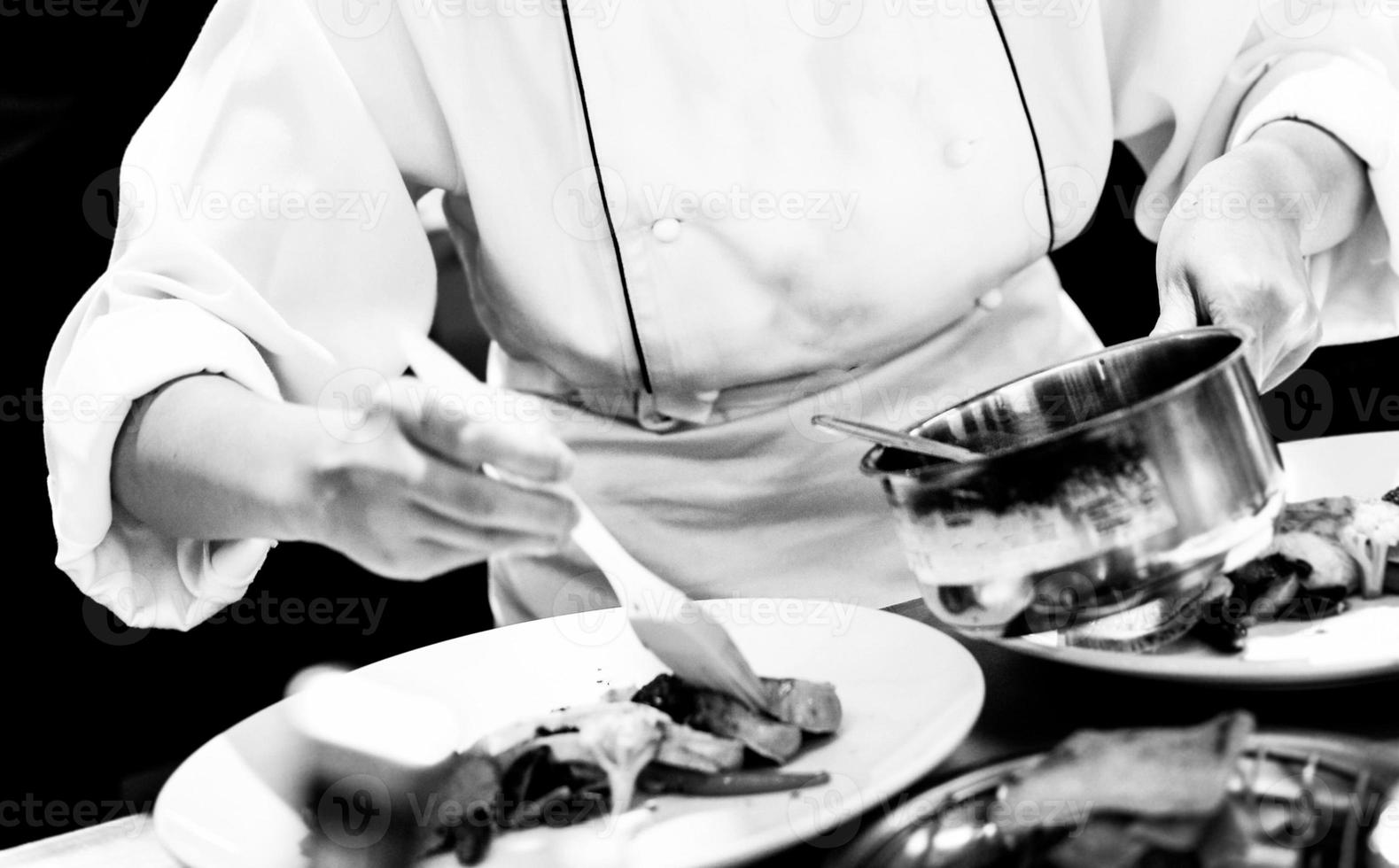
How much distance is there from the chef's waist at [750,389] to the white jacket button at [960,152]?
162 millimetres

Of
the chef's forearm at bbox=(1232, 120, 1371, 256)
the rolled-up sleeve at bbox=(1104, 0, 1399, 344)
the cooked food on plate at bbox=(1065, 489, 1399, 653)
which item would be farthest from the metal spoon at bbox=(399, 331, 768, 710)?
the rolled-up sleeve at bbox=(1104, 0, 1399, 344)

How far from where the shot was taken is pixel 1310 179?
1.27 m

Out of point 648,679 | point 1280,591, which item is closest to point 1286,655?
point 1280,591

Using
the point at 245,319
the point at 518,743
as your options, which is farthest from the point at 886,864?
the point at 245,319

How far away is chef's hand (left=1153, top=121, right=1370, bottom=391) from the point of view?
40.4 inches

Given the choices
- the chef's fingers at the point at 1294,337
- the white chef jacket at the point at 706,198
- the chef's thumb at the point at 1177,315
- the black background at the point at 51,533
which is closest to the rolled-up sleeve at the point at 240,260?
the white chef jacket at the point at 706,198

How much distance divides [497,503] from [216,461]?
0.29 metres

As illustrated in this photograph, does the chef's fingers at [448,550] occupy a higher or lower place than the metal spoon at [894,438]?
lower

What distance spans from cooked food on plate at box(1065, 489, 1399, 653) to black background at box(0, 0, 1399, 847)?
181 cm

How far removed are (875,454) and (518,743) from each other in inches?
11.7

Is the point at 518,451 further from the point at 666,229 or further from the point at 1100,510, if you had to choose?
the point at 666,229

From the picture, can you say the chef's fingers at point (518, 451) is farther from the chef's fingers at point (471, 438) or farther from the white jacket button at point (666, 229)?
the white jacket button at point (666, 229)

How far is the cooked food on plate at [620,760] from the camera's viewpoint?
76 centimetres

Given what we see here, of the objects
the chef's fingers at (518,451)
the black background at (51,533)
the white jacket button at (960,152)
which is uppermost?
the white jacket button at (960,152)
